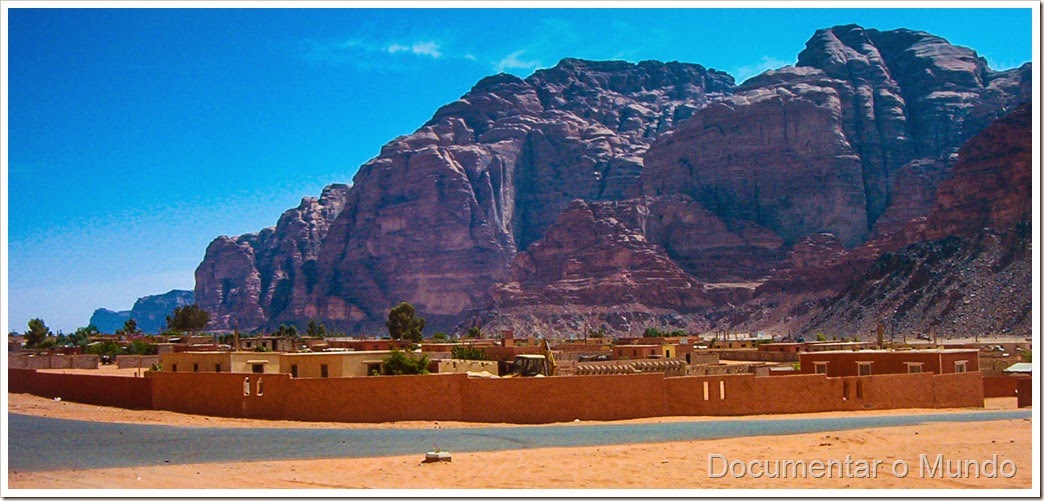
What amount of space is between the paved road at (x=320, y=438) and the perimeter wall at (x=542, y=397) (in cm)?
171

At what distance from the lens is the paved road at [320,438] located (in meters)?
27.1

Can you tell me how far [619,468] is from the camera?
22.1m

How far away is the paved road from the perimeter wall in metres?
1.71

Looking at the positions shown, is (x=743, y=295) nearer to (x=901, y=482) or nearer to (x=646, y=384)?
(x=646, y=384)

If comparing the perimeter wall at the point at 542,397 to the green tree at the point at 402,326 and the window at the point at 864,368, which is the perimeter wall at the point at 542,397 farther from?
the green tree at the point at 402,326

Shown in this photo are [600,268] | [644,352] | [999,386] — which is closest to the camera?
[999,386]

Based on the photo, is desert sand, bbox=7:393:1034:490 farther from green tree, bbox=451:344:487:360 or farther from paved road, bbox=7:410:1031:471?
green tree, bbox=451:344:487:360

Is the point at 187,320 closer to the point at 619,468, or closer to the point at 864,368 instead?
the point at 864,368

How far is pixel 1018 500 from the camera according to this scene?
1775 cm

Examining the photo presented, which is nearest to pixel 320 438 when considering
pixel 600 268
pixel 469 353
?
pixel 469 353

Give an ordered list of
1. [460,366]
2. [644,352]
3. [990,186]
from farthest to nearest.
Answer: [990,186], [644,352], [460,366]

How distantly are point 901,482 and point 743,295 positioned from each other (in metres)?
157

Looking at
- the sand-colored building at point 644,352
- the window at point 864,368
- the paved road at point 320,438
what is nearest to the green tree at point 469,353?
the sand-colored building at point 644,352

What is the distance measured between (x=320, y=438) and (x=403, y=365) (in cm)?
1026
